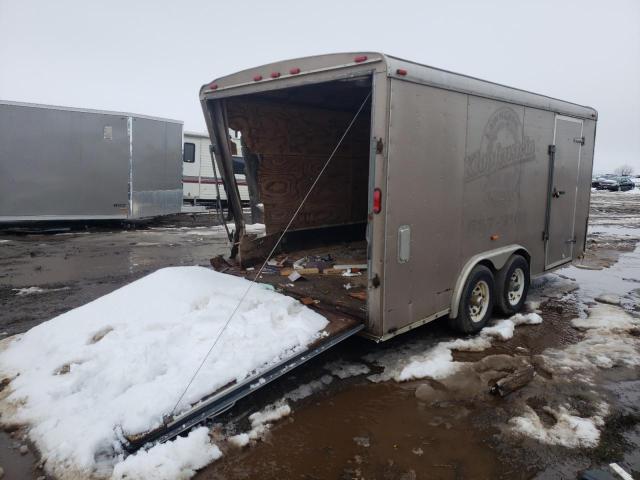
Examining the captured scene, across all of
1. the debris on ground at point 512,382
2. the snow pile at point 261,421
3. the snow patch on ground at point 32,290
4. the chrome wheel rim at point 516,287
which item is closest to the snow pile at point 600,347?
the debris on ground at point 512,382

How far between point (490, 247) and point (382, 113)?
8.05ft

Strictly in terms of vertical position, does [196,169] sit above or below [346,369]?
above

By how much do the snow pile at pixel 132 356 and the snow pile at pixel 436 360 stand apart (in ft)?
2.92

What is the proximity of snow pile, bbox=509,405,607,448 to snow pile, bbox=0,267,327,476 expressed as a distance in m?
1.84

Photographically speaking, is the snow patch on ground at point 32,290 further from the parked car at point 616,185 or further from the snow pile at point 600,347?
the parked car at point 616,185

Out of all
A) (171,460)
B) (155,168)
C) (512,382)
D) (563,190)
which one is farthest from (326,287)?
(155,168)

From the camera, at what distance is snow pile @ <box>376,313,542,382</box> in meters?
4.65

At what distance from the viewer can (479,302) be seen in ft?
18.7

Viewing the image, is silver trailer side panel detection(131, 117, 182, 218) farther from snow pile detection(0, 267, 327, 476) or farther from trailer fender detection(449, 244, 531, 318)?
trailer fender detection(449, 244, 531, 318)

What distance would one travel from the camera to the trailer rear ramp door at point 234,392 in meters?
3.26

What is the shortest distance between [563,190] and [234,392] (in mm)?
5609

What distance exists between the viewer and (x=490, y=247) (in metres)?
5.65

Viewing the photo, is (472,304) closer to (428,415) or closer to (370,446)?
(428,415)

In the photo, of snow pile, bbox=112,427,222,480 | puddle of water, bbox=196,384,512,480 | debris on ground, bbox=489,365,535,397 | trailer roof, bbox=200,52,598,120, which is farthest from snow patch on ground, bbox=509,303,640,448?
trailer roof, bbox=200,52,598,120
